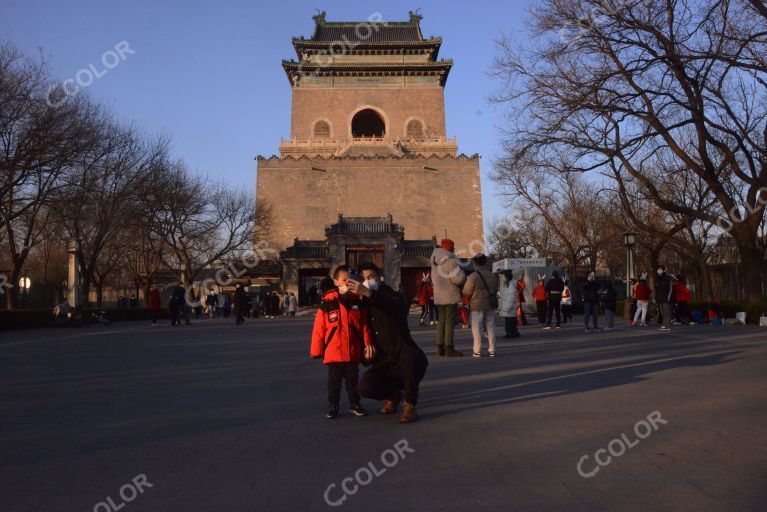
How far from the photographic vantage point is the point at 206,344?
1700cm

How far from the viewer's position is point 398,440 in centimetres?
607

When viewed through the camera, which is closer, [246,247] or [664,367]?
[664,367]

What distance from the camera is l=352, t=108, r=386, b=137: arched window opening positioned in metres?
Answer: 65.4

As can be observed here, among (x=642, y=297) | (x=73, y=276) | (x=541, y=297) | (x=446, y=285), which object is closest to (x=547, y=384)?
(x=446, y=285)

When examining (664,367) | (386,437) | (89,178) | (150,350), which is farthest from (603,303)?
(89,178)

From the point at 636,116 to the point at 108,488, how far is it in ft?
58.7

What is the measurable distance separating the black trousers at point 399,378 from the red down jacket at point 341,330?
0.24 metres

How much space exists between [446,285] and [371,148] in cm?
4973

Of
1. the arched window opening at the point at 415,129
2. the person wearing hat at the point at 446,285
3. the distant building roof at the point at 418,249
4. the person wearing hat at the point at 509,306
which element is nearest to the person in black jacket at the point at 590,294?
the person wearing hat at the point at 509,306

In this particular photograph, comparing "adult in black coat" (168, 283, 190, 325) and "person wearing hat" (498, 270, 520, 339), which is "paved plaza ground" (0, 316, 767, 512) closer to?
"person wearing hat" (498, 270, 520, 339)

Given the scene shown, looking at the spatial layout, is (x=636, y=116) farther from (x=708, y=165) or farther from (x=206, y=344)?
(x=206, y=344)

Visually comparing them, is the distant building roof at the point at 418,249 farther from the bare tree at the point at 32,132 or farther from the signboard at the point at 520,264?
the bare tree at the point at 32,132

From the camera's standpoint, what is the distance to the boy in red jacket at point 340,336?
22.8 ft

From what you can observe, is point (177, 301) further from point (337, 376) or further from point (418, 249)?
point (418, 249)
